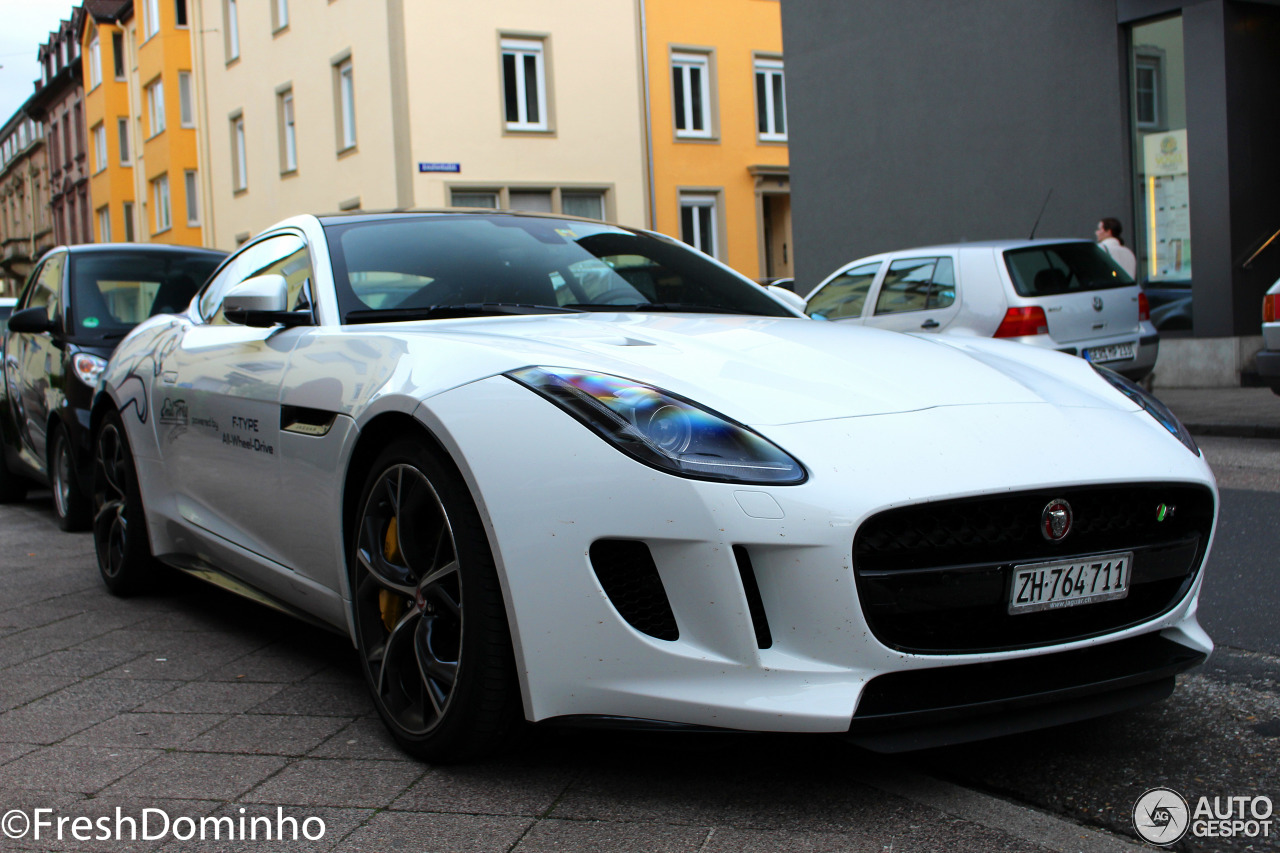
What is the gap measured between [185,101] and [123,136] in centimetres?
845

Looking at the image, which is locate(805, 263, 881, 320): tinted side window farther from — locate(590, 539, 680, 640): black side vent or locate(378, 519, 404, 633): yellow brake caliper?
locate(590, 539, 680, 640): black side vent

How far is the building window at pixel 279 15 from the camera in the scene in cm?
2712

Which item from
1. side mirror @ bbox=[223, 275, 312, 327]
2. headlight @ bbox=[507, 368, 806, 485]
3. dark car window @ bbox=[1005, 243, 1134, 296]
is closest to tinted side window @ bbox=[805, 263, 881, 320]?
dark car window @ bbox=[1005, 243, 1134, 296]

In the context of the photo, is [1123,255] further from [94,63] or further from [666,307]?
[94,63]

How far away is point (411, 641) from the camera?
2.90 metres

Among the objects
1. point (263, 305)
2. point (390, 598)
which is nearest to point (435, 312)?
point (263, 305)

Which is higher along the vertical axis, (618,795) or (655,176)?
(655,176)

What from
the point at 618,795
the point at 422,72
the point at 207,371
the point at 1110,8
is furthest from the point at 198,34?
the point at 618,795

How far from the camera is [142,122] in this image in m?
38.2

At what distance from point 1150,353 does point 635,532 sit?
9072 mm

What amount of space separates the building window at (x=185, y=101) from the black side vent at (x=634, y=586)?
35.5 meters

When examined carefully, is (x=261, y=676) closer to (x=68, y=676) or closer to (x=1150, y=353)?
(x=68, y=676)

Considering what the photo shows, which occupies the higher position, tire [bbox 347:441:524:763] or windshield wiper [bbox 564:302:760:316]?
windshield wiper [bbox 564:302:760:316]

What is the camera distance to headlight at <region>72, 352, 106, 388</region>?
21.2ft
